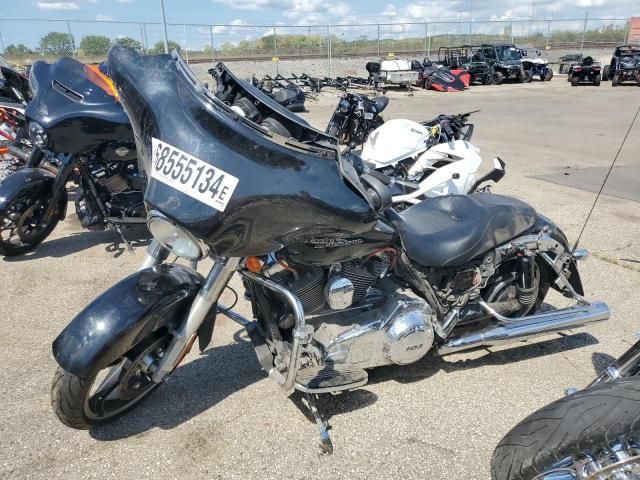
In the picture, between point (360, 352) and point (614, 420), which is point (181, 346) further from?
point (614, 420)

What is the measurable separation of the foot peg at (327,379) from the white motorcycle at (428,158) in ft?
9.21

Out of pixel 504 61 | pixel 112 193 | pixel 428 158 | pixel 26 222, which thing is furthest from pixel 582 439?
pixel 504 61

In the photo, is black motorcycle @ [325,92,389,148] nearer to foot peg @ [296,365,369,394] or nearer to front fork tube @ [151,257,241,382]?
foot peg @ [296,365,369,394]

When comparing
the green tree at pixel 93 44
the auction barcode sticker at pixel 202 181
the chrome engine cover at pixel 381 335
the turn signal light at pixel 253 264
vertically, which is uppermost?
the green tree at pixel 93 44

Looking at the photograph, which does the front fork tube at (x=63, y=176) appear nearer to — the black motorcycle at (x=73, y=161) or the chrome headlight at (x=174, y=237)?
the black motorcycle at (x=73, y=161)

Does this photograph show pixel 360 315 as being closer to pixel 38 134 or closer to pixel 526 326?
pixel 526 326

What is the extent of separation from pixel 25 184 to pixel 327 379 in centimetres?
373

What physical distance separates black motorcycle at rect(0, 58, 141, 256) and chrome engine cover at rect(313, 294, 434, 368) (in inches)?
117

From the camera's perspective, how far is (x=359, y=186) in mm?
2229

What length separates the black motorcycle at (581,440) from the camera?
5.58 ft

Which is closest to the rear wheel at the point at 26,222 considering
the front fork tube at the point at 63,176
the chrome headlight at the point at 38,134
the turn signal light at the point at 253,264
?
the front fork tube at the point at 63,176

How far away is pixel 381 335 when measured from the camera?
9.00ft

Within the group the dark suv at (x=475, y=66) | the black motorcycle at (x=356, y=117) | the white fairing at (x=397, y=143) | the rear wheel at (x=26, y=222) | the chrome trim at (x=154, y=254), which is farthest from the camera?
the dark suv at (x=475, y=66)

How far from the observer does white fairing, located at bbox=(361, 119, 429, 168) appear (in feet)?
19.7
